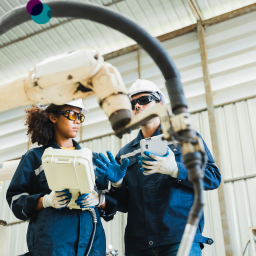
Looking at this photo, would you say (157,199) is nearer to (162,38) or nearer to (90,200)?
(90,200)

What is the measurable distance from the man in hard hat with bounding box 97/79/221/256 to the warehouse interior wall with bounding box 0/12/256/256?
2.82 meters

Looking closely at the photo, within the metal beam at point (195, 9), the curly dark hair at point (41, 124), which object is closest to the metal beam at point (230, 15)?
the metal beam at point (195, 9)

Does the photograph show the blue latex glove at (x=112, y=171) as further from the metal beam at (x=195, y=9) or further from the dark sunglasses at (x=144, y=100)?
the metal beam at (x=195, y=9)

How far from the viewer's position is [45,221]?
6.40 feet

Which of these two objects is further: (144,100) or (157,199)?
(144,100)

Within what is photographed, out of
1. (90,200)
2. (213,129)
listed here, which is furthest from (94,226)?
(213,129)

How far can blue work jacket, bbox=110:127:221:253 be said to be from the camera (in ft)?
6.44

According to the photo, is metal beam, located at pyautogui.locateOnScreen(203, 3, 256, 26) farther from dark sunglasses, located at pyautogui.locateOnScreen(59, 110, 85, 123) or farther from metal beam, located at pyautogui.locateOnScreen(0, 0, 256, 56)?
dark sunglasses, located at pyautogui.locateOnScreen(59, 110, 85, 123)

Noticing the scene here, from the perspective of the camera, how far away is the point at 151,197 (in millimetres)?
2119

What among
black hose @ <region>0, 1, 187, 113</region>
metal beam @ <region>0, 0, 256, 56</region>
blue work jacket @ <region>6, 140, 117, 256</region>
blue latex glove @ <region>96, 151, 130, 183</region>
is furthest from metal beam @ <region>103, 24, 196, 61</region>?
black hose @ <region>0, 1, 187, 113</region>

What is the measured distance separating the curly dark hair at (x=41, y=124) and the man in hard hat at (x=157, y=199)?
46cm

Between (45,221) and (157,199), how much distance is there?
0.70m

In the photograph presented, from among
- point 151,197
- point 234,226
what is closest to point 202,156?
point 151,197

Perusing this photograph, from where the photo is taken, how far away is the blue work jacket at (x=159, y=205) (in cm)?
196
